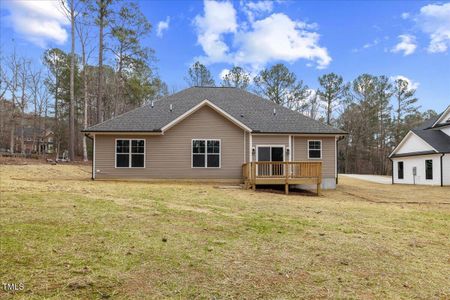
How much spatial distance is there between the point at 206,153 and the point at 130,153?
12.3 feet

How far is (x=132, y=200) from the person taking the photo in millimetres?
9664

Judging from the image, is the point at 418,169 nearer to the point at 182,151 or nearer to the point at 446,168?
the point at 446,168

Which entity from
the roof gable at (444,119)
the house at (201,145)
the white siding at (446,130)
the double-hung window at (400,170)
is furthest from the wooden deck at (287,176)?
the roof gable at (444,119)

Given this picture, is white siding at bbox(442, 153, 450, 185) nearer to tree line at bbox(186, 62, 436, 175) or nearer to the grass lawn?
the grass lawn

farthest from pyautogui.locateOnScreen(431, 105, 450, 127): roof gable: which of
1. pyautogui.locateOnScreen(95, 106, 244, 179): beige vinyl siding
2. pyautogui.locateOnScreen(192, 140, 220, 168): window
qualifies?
pyautogui.locateOnScreen(192, 140, 220, 168): window

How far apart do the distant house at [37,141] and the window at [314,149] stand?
3487 cm

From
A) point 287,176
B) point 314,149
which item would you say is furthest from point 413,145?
point 287,176

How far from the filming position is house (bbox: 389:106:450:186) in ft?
71.6

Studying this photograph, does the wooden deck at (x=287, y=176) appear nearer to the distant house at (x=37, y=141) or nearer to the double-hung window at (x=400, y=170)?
the double-hung window at (x=400, y=170)

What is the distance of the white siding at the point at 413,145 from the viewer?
23.4m

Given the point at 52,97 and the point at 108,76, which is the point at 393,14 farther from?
the point at 52,97

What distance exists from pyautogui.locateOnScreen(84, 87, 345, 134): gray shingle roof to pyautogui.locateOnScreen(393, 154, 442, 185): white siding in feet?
30.7

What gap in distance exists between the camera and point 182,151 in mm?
17016

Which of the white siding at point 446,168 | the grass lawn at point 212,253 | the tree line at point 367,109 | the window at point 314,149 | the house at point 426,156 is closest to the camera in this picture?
the grass lawn at point 212,253
